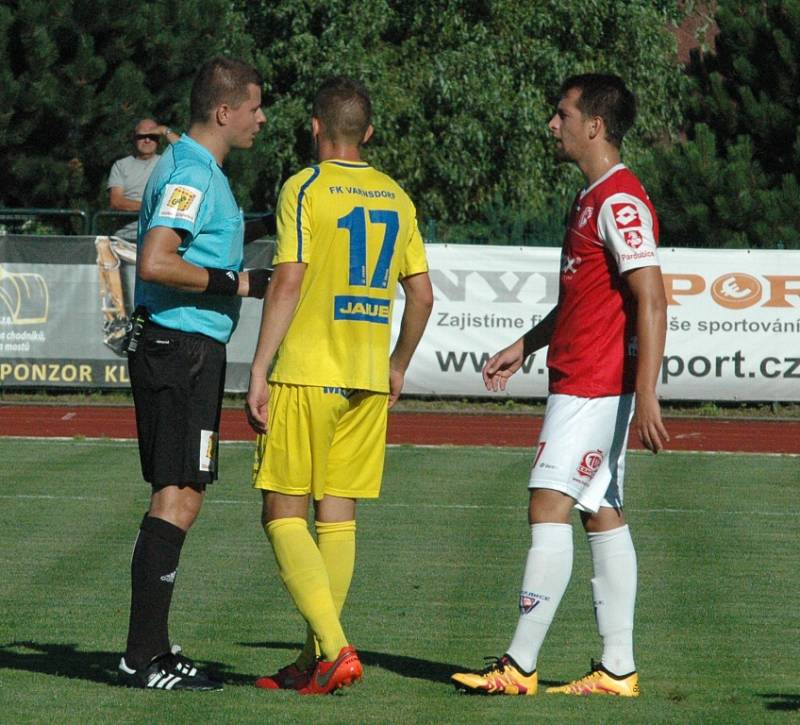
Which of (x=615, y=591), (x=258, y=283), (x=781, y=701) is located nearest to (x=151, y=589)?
(x=258, y=283)

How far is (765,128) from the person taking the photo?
80.1 feet

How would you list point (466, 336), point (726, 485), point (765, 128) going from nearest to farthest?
point (726, 485), point (466, 336), point (765, 128)

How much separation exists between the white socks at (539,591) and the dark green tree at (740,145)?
16040 millimetres

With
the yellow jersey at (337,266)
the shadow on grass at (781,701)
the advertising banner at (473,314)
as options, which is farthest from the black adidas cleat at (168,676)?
the advertising banner at (473,314)

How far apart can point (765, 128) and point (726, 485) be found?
41.3 feet

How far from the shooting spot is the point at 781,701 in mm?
5555

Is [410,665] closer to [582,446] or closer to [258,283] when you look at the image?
[582,446]

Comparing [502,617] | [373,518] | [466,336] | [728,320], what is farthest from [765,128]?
[502,617]

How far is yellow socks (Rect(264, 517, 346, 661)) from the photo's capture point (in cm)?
562

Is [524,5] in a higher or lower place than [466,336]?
higher

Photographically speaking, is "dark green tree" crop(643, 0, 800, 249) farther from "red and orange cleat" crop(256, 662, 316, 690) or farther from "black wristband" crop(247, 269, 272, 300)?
"red and orange cleat" crop(256, 662, 316, 690)

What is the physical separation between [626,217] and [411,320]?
37.3 inches

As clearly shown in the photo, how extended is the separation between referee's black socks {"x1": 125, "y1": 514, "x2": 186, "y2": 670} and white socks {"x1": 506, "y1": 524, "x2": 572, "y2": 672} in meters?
1.20

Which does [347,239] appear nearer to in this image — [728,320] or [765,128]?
[728,320]
